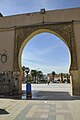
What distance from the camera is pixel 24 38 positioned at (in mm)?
14078

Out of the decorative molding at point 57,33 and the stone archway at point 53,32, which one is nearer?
the stone archway at point 53,32

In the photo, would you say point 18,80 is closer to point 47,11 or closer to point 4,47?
point 4,47

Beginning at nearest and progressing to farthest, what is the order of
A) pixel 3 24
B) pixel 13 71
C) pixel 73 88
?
pixel 73 88
pixel 13 71
pixel 3 24

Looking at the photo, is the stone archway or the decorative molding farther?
the decorative molding

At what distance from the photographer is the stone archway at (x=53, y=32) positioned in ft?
42.4

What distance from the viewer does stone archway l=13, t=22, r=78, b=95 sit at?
12.9 metres

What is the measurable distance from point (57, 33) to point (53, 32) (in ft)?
1.08

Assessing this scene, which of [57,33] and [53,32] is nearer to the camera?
[57,33]

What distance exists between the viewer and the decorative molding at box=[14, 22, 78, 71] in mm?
13033

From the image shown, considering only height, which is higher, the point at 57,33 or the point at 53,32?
the point at 53,32

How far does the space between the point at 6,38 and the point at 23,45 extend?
4.72 feet

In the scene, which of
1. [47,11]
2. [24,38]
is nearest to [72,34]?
[47,11]

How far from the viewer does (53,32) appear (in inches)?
538

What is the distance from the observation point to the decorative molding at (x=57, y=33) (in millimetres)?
13033
